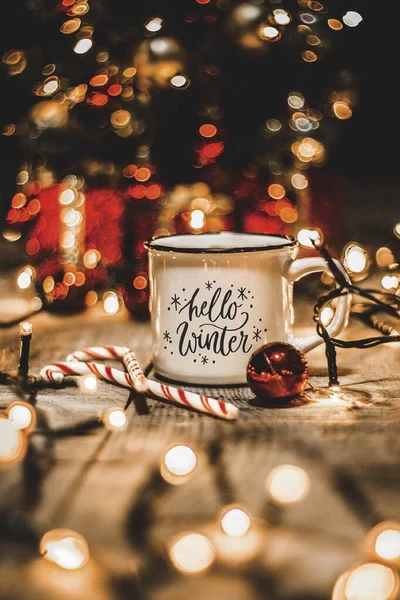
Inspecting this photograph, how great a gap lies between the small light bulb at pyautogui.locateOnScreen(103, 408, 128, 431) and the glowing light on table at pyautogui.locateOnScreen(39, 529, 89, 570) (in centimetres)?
15

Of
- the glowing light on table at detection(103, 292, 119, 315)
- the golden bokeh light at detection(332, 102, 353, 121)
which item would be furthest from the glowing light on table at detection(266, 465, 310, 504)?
the golden bokeh light at detection(332, 102, 353, 121)

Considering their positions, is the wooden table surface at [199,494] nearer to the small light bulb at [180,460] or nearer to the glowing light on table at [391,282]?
the small light bulb at [180,460]

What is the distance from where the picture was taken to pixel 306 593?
350mm

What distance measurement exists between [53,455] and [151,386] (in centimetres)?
13

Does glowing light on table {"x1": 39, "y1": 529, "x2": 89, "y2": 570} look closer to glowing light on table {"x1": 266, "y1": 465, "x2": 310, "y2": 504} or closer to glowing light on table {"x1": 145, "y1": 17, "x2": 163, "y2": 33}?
glowing light on table {"x1": 266, "y1": 465, "x2": 310, "y2": 504}

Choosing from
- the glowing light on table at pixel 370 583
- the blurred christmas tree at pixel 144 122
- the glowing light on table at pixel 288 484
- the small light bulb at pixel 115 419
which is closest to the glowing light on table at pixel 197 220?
the blurred christmas tree at pixel 144 122

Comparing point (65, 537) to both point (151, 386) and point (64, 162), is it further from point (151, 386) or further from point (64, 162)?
point (64, 162)

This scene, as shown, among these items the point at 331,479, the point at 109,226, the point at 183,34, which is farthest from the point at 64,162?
the point at 331,479

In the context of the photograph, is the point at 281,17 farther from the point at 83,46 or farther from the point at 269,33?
the point at 83,46

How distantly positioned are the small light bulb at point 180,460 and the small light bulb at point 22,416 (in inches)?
4.9

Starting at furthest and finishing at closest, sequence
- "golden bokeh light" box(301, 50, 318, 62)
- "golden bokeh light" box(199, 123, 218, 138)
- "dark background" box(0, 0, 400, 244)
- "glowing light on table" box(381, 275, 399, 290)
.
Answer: "golden bokeh light" box(199, 123, 218, 138)
"golden bokeh light" box(301, 50, 318, 62)
"dark background" box(0, 0, 400, 244)
"glowing light on table" box(381, 275, 399, 290)

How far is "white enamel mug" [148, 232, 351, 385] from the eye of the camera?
0.64 m

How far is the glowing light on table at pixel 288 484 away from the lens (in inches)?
17.4

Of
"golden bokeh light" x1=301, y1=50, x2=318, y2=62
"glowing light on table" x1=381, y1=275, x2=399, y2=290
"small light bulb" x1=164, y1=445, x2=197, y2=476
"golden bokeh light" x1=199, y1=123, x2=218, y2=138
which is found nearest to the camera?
"small light bulb" x1=164, y1=445, x2=197, y2=476
